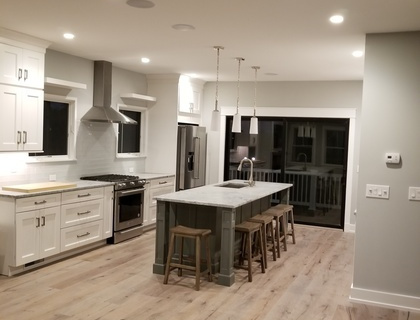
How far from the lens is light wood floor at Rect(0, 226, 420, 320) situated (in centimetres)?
376

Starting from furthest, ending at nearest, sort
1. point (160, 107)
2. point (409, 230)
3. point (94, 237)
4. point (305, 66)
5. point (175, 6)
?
point (160, 107)
point (305, 66)
point (94, 237)
point (409, 230)
point (175, 6)

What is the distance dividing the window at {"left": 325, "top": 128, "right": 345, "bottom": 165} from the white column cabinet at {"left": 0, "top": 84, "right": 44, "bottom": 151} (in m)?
5.01

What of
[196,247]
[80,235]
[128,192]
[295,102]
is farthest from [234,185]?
[295,102]

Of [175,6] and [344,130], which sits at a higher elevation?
[175,6]

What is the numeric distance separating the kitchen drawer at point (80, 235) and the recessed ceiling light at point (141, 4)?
2.87m

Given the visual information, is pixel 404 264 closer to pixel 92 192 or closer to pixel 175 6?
pixel 175 6

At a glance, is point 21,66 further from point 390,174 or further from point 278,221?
point 390,174

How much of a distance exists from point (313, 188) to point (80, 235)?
4.51 meters

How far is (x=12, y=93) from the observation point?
4.73 meters

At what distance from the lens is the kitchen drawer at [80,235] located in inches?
203

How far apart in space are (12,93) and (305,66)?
12.8 feet

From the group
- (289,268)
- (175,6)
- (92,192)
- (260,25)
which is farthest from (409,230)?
(92,192)

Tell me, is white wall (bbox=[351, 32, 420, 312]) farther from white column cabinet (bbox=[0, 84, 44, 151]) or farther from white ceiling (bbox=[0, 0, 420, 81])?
white column cabinet (bbox=[0, 84, 44, 151])

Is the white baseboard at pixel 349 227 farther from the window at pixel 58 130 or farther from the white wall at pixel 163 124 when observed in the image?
the window at pixel 58 130
